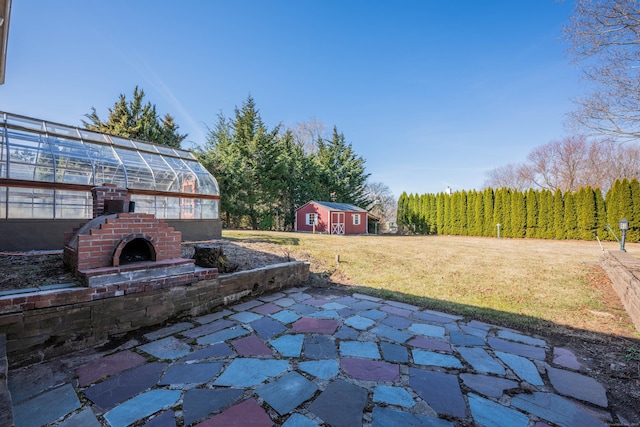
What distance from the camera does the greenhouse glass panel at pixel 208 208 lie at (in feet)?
28.0

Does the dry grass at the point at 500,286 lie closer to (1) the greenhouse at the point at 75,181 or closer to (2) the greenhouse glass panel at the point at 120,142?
(1) the greenhouse at the point at 75,181

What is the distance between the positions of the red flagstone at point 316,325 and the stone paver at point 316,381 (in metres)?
0.03

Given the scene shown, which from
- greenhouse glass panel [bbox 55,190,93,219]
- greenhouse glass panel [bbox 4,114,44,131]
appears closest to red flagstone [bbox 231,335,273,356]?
greenhouse glass panel [bbox 55,190,93,219]

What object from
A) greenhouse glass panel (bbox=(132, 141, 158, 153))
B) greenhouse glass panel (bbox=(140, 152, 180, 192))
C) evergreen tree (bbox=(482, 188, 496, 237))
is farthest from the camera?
evergreen tree (bbox=(482, 188, 496, 237))

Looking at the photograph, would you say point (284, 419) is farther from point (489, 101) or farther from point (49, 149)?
point (489, 101)

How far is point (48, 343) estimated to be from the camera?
2.24 metres

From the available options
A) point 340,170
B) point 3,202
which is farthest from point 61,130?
point 340,170

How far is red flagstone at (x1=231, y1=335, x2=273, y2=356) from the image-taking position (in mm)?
2314

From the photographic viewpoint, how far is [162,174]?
7.96 m

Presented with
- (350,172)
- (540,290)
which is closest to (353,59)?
(540,290)

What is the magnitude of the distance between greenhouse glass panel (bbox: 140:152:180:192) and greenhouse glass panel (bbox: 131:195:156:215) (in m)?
0.47

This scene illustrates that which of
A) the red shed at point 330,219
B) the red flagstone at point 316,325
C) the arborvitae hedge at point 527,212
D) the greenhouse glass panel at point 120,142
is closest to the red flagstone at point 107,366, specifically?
the red flagstone at point 316,325

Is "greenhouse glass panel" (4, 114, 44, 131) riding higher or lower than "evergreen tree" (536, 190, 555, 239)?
higher

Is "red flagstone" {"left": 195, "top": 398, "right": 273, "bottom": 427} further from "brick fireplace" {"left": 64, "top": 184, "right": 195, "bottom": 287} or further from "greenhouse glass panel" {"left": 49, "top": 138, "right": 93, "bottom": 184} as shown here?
"greenhouse glass panel" {"left": 49, "top": 138, "right": 93, "bottom": 184}
